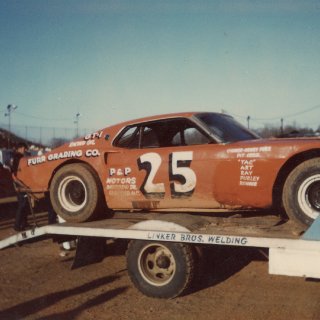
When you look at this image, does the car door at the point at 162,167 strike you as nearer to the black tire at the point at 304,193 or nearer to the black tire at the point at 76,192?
the black tire at the point at 76,192

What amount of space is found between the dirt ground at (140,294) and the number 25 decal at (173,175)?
94 centimetres

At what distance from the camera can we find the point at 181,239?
448 centimetres

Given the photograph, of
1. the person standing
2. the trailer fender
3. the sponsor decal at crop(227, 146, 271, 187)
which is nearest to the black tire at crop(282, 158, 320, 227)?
the sponsor decal at crop(227, 146, 271, 187)

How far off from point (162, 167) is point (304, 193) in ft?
5.31

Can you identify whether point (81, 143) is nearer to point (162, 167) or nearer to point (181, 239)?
point (162, 167)

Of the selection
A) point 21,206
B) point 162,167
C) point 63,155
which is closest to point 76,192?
point 63,155

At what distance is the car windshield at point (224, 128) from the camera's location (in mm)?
5073

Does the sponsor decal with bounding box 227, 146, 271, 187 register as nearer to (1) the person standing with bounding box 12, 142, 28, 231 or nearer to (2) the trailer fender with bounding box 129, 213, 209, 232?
(2) the trailer fender with bounding box 129, 213, 209, 232

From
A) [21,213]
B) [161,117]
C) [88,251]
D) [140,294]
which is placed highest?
[161,117]

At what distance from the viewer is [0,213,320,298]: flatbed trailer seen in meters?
4.03

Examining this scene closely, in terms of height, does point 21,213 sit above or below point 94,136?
below

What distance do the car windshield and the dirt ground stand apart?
1.45 meters

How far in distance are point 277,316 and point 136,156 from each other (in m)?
2.40

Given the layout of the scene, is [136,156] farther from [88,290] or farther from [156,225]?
[88,290]
